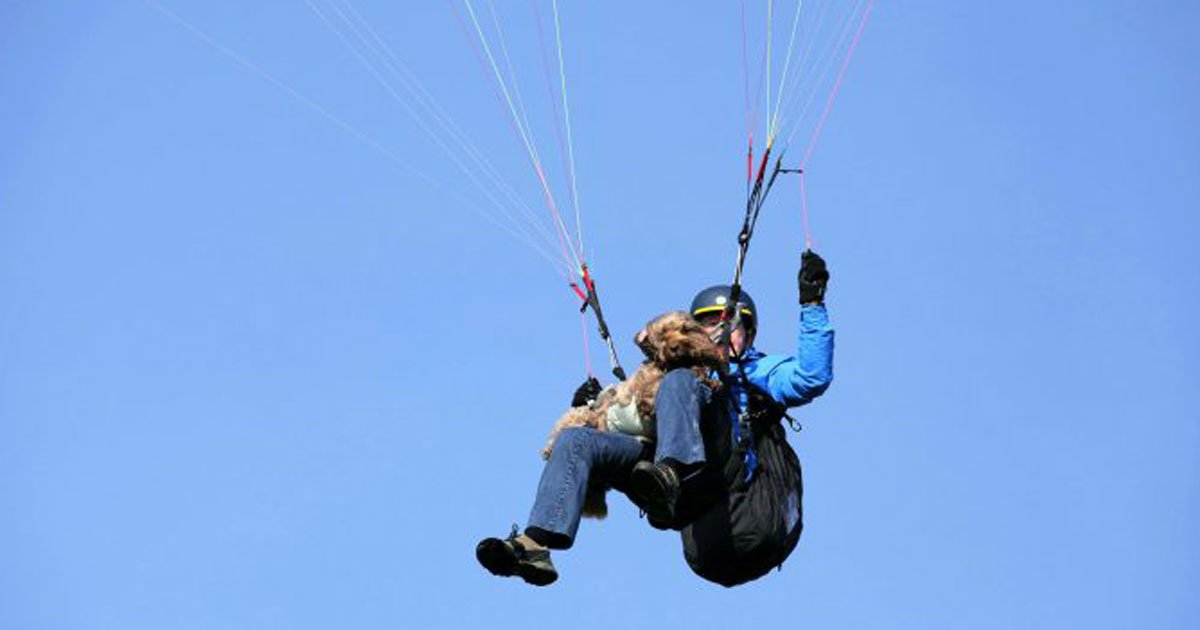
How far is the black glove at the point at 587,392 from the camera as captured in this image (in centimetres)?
1077

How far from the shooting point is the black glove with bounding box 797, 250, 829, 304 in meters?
10.1

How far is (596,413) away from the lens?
10188 millimetres

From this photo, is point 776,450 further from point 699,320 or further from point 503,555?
point 503,555

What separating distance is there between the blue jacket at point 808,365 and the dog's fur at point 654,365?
35cm

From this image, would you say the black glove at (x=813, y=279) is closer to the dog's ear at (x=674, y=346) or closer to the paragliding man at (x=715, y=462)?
the paragliding man at (x=715, y=462)

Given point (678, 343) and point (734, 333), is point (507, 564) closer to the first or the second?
point (678, 343)

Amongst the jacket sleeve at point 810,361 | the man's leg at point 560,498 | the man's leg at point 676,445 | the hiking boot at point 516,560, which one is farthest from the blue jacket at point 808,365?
the hiking boot at point 516,560

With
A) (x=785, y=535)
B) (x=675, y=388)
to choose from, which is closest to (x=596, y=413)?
(x=675, y=388)

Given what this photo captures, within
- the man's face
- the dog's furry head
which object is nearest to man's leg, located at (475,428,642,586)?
the dog's furry head

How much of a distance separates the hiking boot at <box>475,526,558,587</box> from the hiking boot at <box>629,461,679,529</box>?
619mm

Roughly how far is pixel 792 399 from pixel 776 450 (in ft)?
1.16

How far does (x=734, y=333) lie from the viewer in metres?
10.6

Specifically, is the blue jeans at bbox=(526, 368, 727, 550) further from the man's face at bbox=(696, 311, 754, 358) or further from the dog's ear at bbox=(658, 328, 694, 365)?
the man's face at bbox=(696, 311, 754, 358)

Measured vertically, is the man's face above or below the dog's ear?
above
